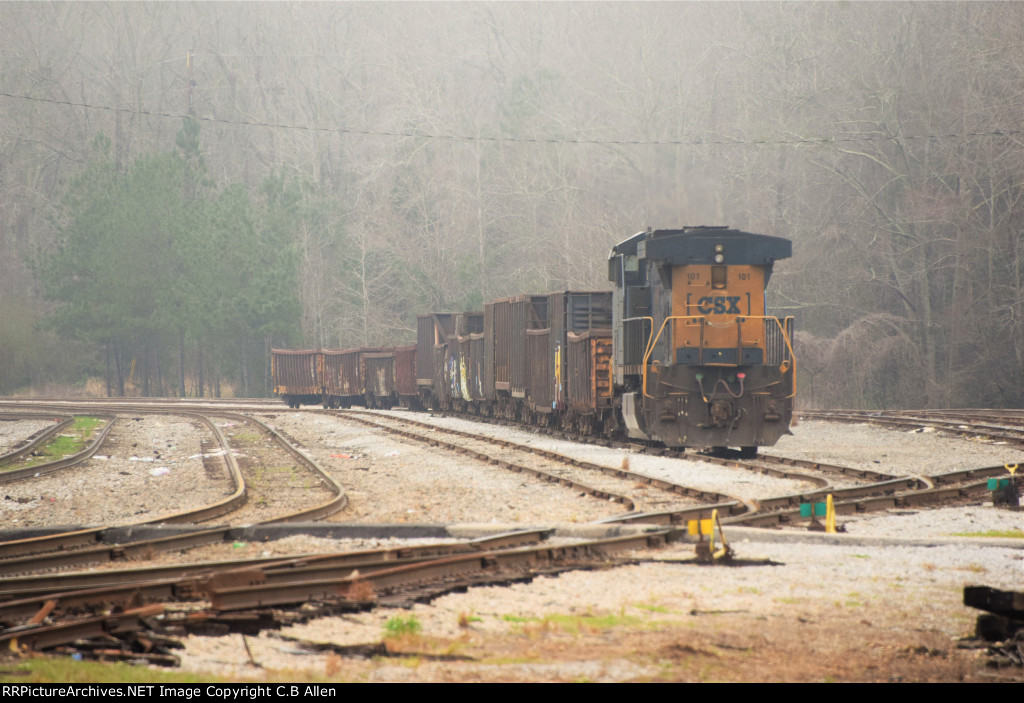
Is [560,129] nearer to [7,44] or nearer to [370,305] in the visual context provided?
[370,305]

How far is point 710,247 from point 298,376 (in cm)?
3242

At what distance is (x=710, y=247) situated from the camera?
55.3ft

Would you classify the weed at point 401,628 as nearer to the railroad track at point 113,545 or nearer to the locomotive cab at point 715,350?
the railroad track at point 113,545

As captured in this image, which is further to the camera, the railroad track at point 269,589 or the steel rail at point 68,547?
the steel rail at point 68,547

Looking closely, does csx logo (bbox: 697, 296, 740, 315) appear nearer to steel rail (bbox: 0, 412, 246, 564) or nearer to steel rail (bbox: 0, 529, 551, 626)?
steel rail (bbox: 0, 412, 246, 564)

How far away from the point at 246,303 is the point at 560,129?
62.6 feet

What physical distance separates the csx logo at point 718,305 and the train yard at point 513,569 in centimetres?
232

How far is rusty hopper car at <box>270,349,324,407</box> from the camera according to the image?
4516cm

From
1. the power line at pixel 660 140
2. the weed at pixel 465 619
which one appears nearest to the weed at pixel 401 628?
the weed at pixel 465 619

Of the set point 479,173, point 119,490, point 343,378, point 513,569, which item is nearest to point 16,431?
point 343,378

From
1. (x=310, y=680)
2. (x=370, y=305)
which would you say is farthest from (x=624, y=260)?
(x=370, y=305)

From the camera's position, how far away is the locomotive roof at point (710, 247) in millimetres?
16750

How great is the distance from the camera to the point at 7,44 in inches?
2653

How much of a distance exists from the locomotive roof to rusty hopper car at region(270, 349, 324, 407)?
29.5 meters
